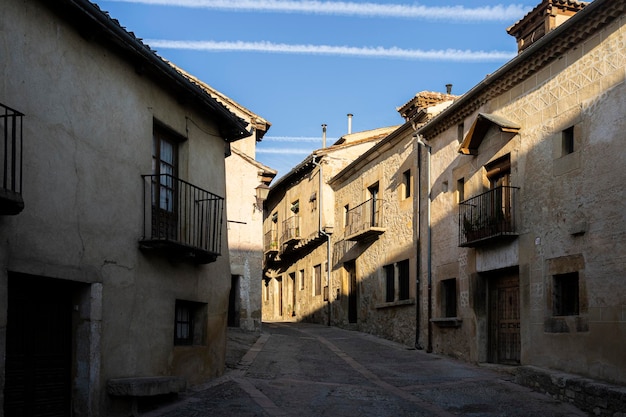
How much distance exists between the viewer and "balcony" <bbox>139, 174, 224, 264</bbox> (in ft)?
34.9

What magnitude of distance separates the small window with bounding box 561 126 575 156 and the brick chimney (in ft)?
14.3

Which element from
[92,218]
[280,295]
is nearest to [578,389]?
[92,218]

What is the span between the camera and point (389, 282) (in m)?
22.9

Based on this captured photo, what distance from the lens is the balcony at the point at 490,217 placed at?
49.5 feet

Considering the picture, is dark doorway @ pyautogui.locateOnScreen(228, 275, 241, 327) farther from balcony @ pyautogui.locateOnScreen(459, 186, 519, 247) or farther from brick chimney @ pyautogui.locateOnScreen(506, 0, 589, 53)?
brick chimney @ pyautogui.locateOnScreen(506, 0, 589, 53)

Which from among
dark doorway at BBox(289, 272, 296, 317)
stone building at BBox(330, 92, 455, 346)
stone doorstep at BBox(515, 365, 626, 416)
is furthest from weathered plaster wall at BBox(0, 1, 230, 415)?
dark doorway at BBox(289, 272, 296, 317)

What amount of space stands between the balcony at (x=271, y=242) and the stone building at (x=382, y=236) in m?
6.57

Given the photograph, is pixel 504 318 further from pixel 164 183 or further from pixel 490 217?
pixel 164 183

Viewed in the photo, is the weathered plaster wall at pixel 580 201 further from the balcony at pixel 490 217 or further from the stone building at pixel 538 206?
the balcony at pixel 490 217

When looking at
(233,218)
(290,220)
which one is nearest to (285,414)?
(233,218)

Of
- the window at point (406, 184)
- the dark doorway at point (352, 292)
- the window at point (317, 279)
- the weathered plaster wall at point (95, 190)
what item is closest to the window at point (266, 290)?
the window at point (317, 279)

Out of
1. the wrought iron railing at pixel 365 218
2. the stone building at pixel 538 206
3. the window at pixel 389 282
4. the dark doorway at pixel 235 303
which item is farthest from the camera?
the wrought iron railing at pixel 365 218

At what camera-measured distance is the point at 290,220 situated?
31922 millimetres

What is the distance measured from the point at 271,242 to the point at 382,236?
12.3 m
